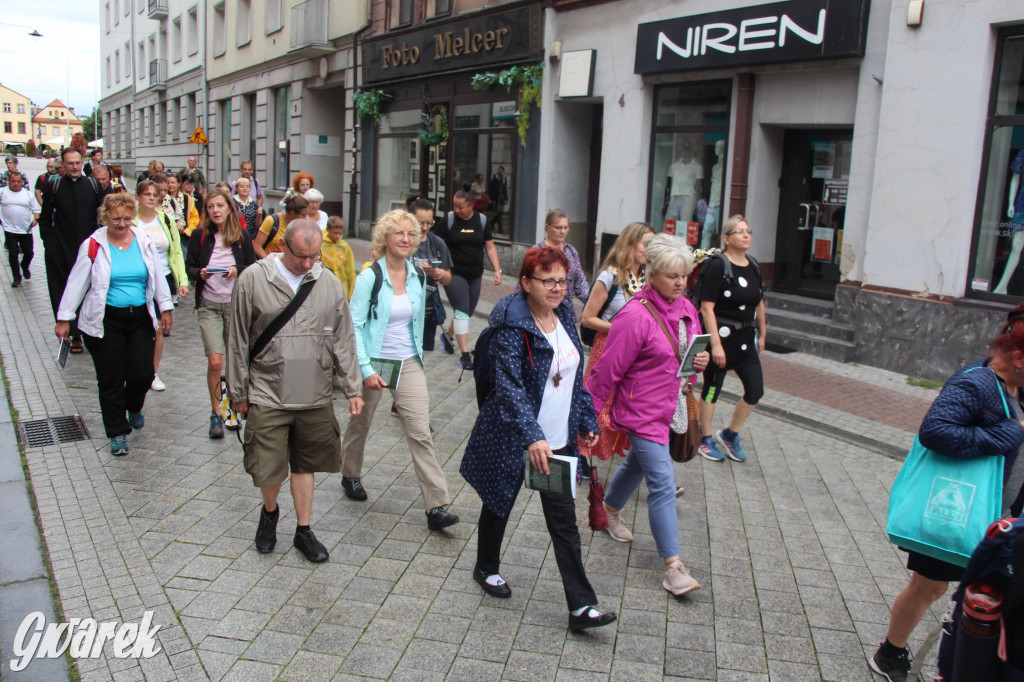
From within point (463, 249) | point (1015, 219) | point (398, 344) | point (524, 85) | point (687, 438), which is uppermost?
point (524, 85)

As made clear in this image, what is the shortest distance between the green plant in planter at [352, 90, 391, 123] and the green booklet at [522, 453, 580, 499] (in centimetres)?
1747

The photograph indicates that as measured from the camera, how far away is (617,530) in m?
4.87

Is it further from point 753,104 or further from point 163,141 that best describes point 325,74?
point 163,141

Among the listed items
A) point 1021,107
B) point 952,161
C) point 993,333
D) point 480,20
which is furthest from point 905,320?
point 480,20

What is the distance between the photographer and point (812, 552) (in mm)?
4809

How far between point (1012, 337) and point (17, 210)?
1350cm

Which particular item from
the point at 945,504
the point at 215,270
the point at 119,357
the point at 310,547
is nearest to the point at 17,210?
the point at 215,270

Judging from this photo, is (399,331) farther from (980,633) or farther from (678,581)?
(980,633)

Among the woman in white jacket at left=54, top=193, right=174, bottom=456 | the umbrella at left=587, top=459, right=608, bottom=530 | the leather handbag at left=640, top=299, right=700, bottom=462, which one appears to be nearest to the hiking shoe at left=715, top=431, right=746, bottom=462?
the leather handbag at left=640, top=299, right=700, bottom=462

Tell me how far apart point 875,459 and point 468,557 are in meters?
A: 3.61

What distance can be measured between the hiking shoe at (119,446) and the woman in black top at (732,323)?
4.08 meters

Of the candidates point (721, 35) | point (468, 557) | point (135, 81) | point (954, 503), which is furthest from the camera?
point (135, 81)

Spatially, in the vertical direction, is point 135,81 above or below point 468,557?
above

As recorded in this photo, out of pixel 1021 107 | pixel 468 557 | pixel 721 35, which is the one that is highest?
pixel 721 35
